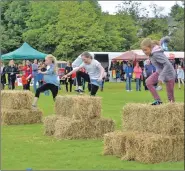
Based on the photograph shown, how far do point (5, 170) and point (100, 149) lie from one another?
2790 millimetres

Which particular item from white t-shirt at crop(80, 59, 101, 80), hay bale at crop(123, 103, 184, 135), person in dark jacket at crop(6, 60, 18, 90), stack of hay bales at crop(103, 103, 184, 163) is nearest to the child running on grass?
hay bale at crop(123, 103, 184, 135)

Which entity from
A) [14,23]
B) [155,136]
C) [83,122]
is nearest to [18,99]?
[83,122]

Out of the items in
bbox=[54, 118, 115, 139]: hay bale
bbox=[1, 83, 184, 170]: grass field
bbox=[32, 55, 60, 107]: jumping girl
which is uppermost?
bbox=[32, 55, 60, 107]: jumping girl

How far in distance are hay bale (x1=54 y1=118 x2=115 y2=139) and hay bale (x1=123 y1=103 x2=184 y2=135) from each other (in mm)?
2506

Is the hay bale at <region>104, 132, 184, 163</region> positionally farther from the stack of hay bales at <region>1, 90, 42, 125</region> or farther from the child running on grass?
the stack of hay bales at <region>1, 90, 42, 125</region>

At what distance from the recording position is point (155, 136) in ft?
32.9

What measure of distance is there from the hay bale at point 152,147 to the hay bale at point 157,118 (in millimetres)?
171

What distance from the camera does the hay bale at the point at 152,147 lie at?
9977 mm

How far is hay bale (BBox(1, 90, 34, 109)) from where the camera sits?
1683cm

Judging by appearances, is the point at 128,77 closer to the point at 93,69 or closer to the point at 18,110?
the point at 18,110

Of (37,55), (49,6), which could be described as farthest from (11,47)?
(37,55)

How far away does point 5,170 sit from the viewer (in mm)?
9477

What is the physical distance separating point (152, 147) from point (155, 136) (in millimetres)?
208

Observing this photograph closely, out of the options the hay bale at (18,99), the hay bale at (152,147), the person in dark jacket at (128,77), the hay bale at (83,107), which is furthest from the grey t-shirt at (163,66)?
the person in dark jacket at (128,77)
